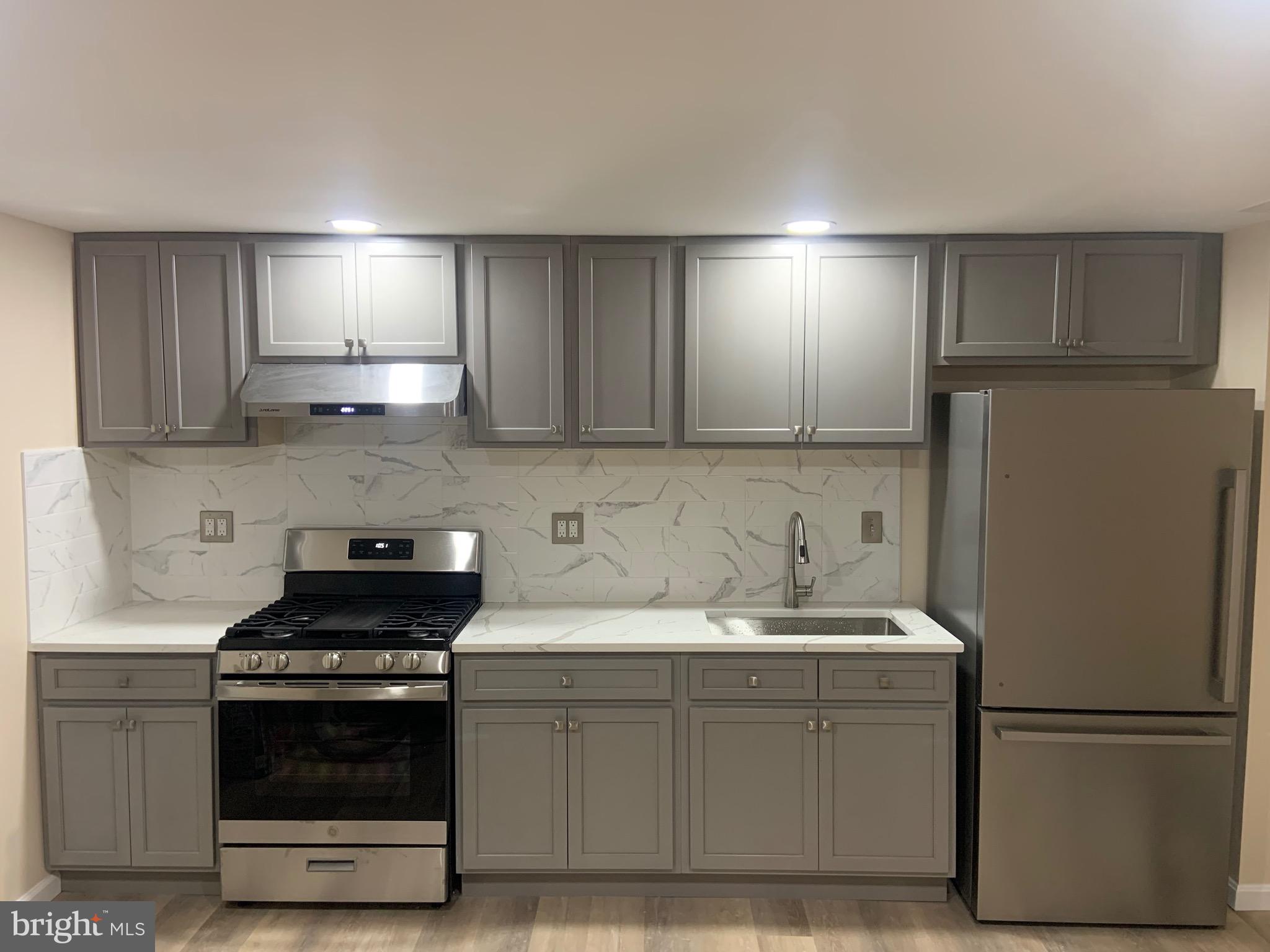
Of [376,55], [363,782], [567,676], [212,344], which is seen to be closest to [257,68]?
[376,55]

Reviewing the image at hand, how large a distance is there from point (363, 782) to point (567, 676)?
768 mm

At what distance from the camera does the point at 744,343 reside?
321 centimetres

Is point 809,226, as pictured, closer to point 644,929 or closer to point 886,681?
point 886,681

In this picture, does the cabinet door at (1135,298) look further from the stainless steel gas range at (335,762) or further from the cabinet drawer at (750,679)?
the stainless steel gas range at (335,762)

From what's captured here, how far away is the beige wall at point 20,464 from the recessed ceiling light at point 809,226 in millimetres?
2537

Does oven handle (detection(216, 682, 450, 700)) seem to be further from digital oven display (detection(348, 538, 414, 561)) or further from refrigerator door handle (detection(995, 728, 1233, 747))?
refrigerator door handle (detection(995, 728, 1233, 747))

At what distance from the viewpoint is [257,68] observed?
159 cm

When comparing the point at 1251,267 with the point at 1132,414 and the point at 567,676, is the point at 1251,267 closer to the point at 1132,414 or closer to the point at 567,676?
the point at 1132,414

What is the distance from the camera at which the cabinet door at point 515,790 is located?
9.88ft

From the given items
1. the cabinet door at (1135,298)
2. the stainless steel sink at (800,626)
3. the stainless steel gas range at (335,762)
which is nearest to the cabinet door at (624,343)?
the stainless steel sink at (800,626)

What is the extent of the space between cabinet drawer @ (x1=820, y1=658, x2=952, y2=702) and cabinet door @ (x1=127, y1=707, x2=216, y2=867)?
2.12 m

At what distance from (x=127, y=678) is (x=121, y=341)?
1202 mm

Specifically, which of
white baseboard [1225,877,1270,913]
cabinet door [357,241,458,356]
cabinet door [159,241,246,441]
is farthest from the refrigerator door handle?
cabinet door [159,241,246,441]

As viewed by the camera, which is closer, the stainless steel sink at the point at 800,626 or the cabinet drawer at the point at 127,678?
the cabinet drawer at the point at 127,678
